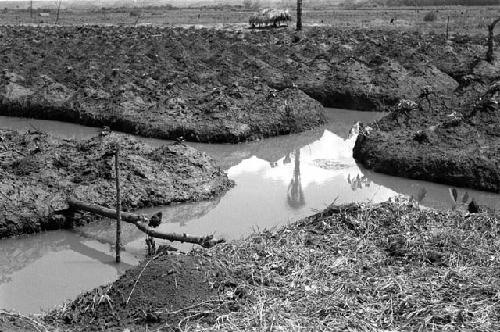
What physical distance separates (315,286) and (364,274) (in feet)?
1.95

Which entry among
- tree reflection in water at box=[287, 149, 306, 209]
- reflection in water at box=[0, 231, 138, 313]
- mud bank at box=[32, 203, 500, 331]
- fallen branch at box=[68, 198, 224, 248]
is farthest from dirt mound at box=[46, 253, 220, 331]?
tree reflection in water at box=[287, 149, 306, 209]

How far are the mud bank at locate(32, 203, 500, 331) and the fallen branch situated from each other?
1.68 ft

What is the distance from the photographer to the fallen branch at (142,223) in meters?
7.08

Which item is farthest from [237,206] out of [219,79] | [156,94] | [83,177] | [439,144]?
[219,79]

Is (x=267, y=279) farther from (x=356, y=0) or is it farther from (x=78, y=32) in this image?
(x=356, y=0)

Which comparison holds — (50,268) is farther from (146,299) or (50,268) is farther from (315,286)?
(315,286)

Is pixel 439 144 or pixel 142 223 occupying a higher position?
pixel 439 144

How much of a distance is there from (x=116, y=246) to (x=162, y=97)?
25.5ft

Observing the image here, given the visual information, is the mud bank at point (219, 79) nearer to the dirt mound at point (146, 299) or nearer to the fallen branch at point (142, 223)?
the fallen branch at point (142, 223)

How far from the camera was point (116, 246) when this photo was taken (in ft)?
24.5

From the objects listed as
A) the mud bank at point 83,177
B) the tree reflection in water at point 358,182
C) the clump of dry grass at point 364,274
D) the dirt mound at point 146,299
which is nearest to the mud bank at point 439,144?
the tree reflection in water at point 358,182

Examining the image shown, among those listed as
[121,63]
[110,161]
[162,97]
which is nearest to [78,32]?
[121,63]

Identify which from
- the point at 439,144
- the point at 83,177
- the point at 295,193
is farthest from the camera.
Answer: the point at 439,144

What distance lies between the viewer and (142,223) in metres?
7.69
